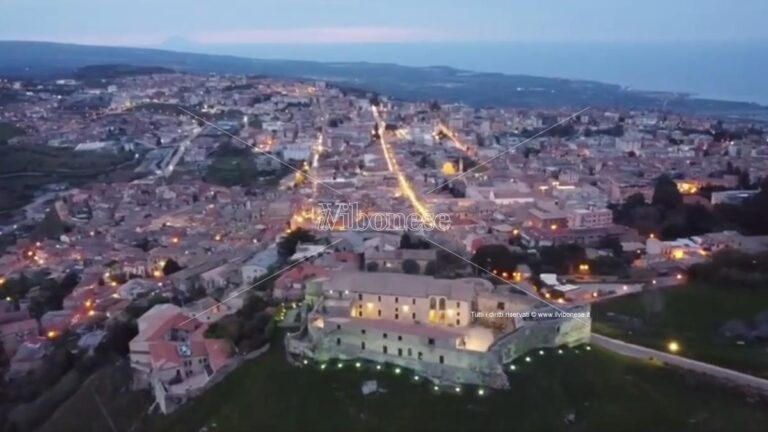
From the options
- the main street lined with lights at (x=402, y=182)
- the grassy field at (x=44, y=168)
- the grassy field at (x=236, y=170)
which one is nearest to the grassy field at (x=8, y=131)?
the grassy field at (x=44, y=168)

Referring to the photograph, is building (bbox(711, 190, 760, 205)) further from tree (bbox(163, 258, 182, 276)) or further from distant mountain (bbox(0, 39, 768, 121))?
distant mountain (bbox(0, 39, 768, 121))

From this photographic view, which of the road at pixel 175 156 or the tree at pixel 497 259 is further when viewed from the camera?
the road at pixel 175 156

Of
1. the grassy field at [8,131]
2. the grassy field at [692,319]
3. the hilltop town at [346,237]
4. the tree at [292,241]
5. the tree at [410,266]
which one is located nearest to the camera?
the grassy field at [692,319]

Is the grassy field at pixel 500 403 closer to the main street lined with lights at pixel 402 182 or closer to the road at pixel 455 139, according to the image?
the main street lined with lights at pixel 402 182

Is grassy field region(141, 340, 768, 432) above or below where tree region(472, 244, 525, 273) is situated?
below

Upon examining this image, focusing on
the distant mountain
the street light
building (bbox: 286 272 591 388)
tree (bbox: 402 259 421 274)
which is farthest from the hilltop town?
the distant mountain

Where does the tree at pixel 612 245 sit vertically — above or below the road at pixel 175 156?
above

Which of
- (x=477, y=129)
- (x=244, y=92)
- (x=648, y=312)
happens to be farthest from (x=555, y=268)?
(x=244, y=92)

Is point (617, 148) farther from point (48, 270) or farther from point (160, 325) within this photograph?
point (160, 325)
